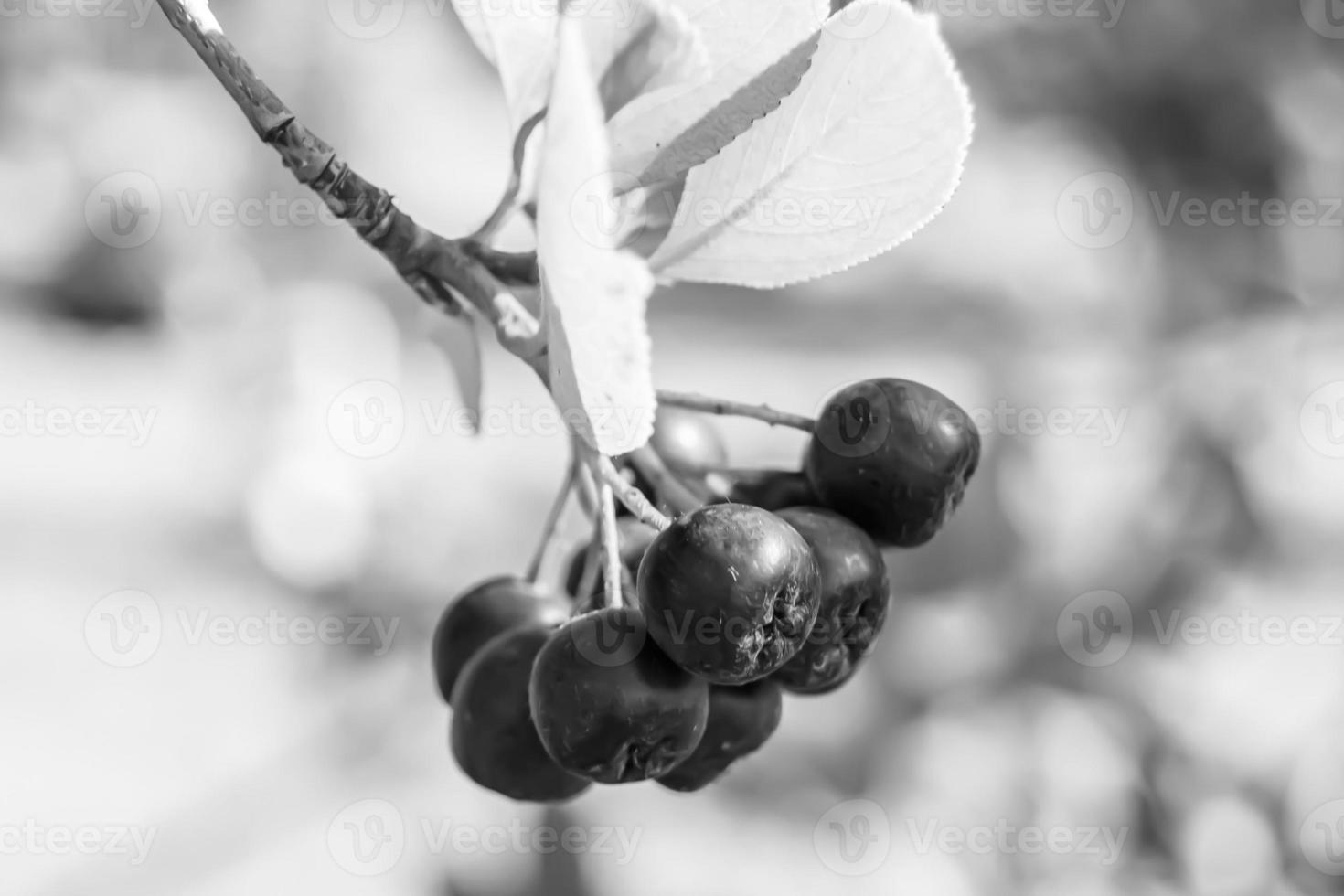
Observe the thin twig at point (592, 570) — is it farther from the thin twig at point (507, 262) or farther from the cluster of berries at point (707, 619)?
the thin twig at point (507, 262)

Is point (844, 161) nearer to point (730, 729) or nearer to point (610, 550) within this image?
point (610, 550)

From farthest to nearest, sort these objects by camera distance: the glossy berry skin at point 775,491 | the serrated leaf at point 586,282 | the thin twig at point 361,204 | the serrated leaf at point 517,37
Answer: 1. the glossy berry skin at point 775,491
2. the serrated leaf at point 517,37
3. the thin twig at point 361,204
4. the serrated leaf at point 586,282

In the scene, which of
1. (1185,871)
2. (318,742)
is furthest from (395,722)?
(1185,871)

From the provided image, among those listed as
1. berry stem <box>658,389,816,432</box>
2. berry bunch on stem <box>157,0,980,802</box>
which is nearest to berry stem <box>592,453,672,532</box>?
berry bunch on stem <box>157,0,980,802</box>

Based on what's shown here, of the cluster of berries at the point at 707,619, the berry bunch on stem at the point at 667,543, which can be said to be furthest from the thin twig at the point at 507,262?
the cluster of berries at the point at 707,619

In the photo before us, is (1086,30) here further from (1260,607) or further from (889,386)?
(889,386)

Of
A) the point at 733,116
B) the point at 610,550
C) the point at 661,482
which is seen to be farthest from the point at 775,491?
the point at 733,116
